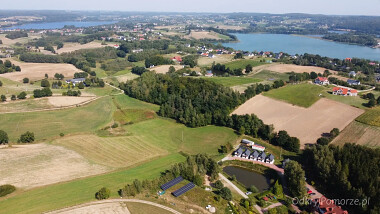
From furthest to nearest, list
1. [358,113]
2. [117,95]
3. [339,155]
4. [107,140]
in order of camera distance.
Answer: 1. [117,95]
2. [358,113]
3. [107,140]
4. [339,155]

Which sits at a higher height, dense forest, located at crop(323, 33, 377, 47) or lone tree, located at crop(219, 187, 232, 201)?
dense forest, located at crop(323, 33, 377, 47)

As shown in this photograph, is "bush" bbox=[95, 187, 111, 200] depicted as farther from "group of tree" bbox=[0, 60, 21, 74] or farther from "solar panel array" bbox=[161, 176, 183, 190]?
"group of tree" bbox=[0, 60, 21, 74]

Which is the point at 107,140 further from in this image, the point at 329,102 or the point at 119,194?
the point at 329,102

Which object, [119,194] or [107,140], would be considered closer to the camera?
[119,194]

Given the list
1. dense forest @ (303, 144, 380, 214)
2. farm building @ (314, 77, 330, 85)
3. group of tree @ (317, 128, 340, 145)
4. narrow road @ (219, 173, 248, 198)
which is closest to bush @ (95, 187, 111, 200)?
narrow road @ (219, 173, 248, 198)

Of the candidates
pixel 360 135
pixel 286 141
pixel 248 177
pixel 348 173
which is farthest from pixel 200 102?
pixel 348 173

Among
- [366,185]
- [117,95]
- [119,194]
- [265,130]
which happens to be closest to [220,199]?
[119,194]
